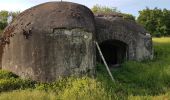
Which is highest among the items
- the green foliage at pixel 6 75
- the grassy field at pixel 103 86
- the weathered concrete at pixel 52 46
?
the weathered concrete at pixel 52 46

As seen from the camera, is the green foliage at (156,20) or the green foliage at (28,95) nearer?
the green foliage at (28,95)

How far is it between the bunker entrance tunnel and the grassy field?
1.58 m

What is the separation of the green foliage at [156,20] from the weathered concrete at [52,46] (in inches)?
779

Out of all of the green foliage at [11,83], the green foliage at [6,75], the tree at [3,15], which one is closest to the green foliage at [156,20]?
the tree at [3,15]

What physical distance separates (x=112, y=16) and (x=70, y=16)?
15.7 feet

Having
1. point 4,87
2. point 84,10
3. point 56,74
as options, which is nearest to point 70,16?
point 84,10

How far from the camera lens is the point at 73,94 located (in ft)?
43.2

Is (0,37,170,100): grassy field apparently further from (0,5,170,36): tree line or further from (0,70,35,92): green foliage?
(0,5,170,36): tree line

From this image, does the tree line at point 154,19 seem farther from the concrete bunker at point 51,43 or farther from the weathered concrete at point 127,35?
the concrete bunker at point 51,43

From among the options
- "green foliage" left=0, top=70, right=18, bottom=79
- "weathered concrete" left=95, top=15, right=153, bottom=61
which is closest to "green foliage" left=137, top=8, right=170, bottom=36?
"weathered concrete" left=95, top=15, right=153, bottom=61

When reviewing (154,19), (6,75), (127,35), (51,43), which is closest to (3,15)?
(154,19)

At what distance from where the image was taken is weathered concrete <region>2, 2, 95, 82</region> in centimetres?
Answer: 1505

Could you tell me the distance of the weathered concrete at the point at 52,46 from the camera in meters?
15.0

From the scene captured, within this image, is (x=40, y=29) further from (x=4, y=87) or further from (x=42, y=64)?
(x=4, y=87)
